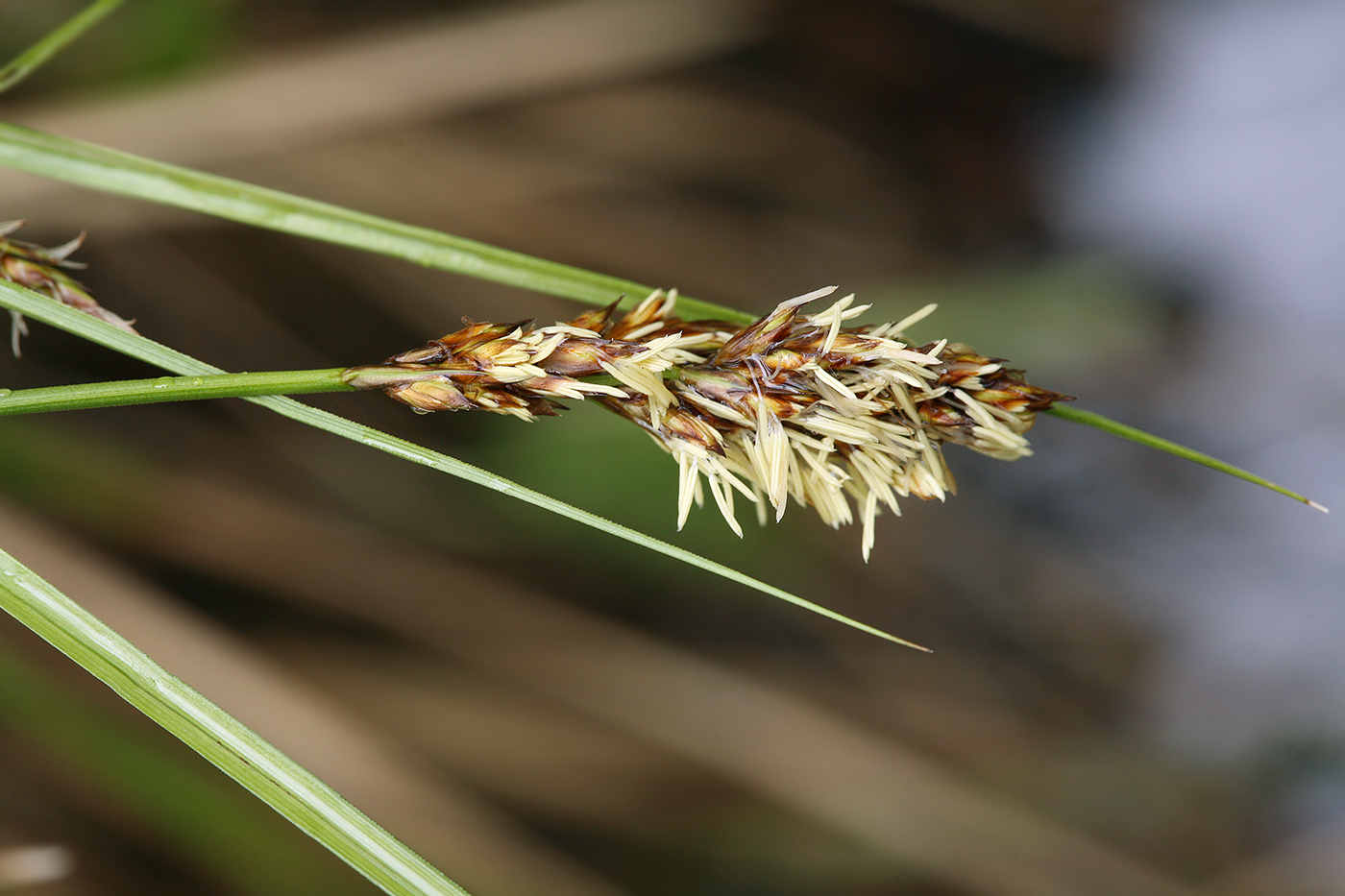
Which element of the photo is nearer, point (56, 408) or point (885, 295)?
point (56, 408)

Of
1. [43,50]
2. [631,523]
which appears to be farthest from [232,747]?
[631,523]

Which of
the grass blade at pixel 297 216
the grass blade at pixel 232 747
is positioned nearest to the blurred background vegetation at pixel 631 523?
the grass blade at pixel 297 216

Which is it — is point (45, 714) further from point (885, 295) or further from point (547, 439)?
point (885, 295)

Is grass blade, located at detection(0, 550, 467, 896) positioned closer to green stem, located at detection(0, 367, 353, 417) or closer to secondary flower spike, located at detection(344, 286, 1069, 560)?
green stem, located at detection(0, 367, 353, 417)

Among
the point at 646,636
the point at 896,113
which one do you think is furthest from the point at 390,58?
the point at 646,636

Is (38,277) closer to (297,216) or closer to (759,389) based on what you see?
(297,216)

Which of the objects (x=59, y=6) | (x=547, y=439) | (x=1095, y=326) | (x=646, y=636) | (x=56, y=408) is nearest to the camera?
(x=56, y=408)
